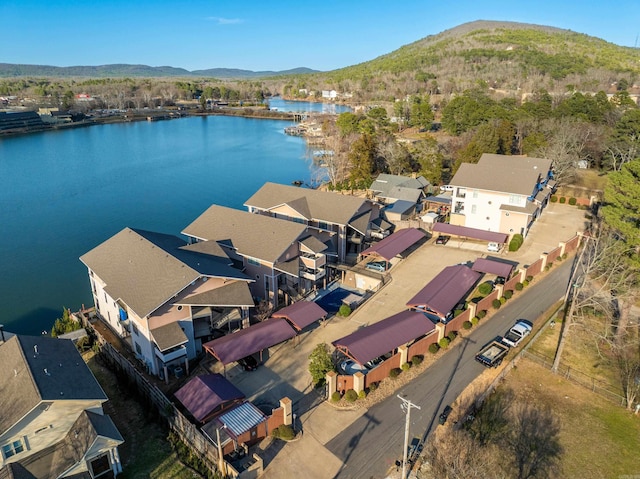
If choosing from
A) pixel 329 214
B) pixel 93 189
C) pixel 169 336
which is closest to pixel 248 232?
pixel 329 214

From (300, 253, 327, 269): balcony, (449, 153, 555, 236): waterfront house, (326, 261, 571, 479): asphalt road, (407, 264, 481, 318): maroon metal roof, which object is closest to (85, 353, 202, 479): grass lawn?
(326, 261, 571, 479): asphalt road

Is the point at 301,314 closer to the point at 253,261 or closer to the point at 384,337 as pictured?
the point at 384,337

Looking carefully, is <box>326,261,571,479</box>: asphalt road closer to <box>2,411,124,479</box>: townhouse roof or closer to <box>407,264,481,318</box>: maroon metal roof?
<box>407,264,481,318</box>: maroon metal roof

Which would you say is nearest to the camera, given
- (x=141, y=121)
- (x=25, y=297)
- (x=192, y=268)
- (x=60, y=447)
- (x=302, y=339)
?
A: (x=60, y=447)

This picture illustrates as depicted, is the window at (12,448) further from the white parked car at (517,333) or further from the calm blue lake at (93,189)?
the white parked car at (517,333)

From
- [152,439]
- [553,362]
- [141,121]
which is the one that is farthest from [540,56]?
[152,439]

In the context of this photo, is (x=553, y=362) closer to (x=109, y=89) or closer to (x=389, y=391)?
(x=389, y=391)
